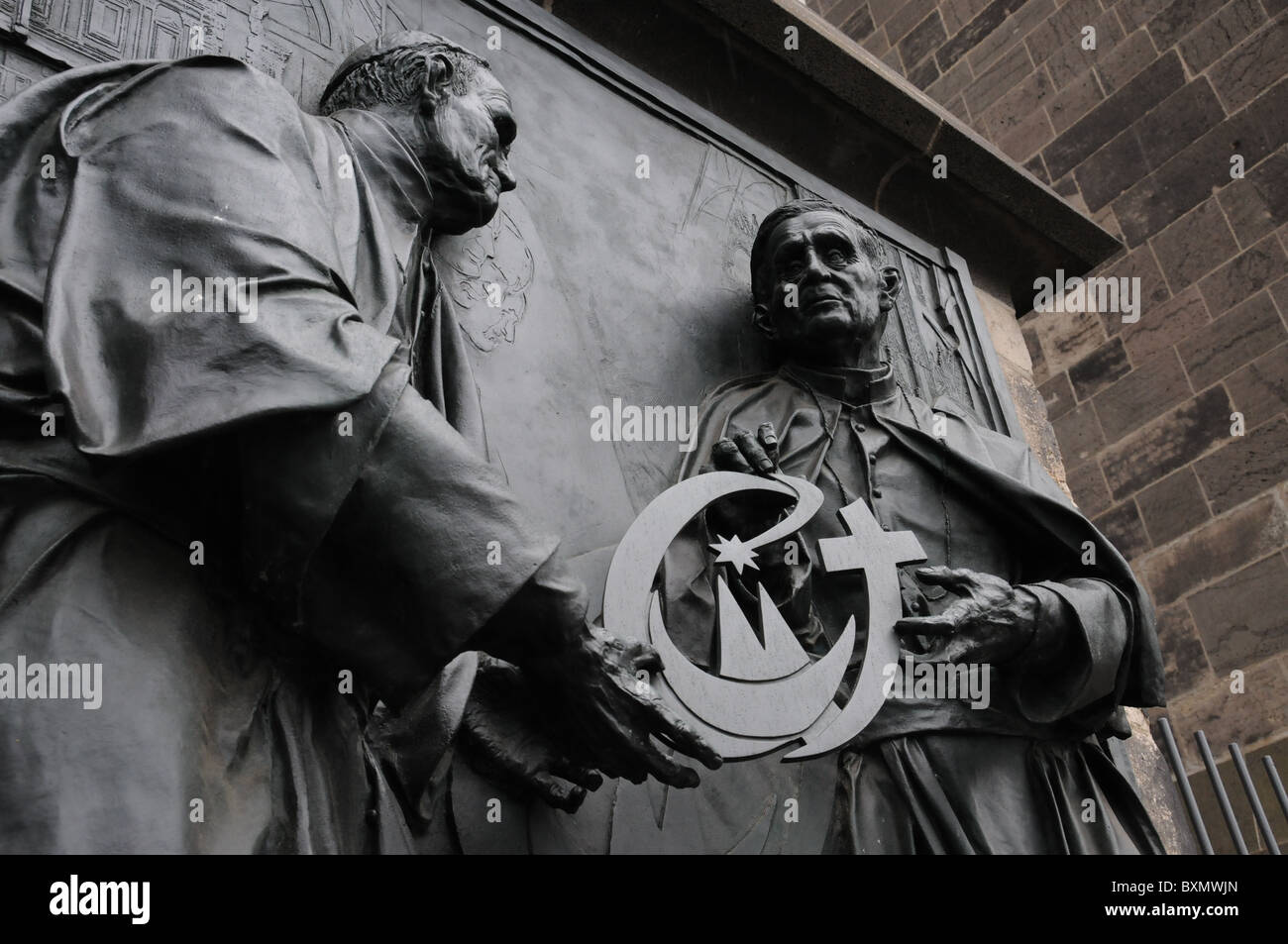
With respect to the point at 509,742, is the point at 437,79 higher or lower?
higher

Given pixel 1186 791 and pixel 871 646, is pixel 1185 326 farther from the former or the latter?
pixel 871 646

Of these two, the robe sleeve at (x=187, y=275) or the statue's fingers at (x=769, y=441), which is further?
the statue's fingers at (x=769, y=441)

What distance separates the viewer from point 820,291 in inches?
163

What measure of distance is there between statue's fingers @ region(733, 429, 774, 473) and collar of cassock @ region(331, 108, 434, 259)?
989 mm

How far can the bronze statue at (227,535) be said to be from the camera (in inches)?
84.8

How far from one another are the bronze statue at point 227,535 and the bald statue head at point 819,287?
1.79 m

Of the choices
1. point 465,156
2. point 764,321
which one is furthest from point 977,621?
point 465,156

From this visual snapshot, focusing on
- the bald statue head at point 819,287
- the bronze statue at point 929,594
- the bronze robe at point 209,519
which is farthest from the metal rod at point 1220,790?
the bronze robe at point 209,519

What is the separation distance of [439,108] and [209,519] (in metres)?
1.46

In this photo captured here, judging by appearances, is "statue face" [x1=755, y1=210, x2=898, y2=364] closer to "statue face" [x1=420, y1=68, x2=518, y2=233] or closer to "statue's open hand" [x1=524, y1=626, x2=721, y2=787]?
"statue face" [x1=420, y1=68, x2=518, y2=233]

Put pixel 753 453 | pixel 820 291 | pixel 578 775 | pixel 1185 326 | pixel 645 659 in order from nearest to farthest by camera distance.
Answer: pixel 645 659, pixel 578 775, pixel 753 453, pixel 820 291, pixel 1185 326

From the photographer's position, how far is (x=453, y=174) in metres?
3.40

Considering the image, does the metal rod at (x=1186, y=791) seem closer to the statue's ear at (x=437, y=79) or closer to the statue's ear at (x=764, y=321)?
the statue's ear at (x=764, y=321)

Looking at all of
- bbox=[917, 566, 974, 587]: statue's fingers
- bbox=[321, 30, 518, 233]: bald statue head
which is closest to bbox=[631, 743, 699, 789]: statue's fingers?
bbox=[917, 566, 974, 587]: statue's fingers
